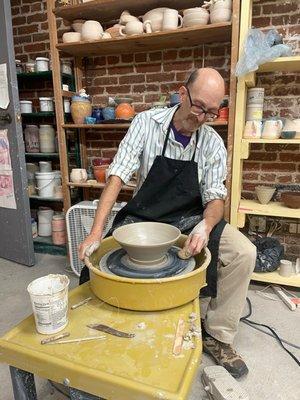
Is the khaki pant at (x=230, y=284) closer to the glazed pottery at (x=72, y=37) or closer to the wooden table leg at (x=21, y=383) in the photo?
the wooden table leg at (x=21, y=383)

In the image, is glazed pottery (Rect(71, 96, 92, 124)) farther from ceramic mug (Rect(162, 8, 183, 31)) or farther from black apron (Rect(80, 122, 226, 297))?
black apron (Rect(80, 122, 226, 297))

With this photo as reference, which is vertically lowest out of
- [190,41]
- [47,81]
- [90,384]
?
[90,384]

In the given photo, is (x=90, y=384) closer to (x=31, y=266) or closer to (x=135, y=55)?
(x=31, y=266)

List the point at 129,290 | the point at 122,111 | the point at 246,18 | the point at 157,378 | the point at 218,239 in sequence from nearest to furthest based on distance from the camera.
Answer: the point at 157,378, the point at 129,290, the point at 218,239, the point at 246,18, the point at 122,111

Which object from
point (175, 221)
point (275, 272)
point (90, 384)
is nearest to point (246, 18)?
point (175, 221)

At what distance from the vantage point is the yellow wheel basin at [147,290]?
0.86 meters

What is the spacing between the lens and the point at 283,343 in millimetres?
1569

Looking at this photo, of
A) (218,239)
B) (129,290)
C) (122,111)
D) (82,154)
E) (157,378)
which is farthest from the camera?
(82,154)

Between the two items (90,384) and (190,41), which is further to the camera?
(190,41)

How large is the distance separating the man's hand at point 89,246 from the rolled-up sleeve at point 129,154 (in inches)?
14.6

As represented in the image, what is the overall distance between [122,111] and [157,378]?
1846 mm

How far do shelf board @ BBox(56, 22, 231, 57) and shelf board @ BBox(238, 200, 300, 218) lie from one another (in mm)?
1110

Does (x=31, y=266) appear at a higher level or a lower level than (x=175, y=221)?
lower

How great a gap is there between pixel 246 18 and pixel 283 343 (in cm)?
176
